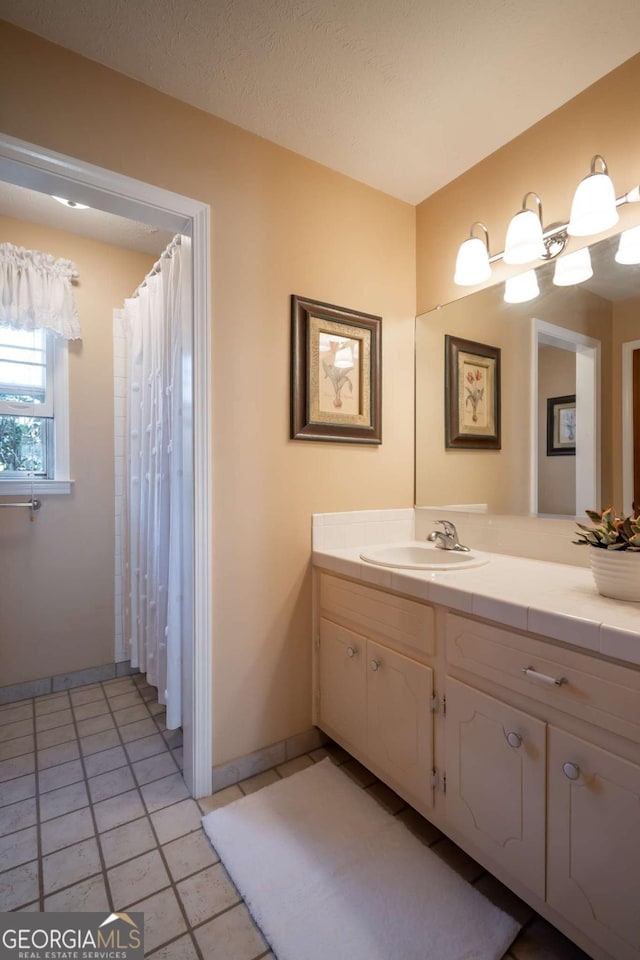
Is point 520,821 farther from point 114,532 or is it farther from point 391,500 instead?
point 114,532

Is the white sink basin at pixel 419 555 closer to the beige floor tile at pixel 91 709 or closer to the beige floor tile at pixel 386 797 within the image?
the beige floor tile at pixel 386 797

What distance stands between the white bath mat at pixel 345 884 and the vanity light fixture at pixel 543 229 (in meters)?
1.92

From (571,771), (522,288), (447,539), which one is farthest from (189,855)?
(522,288)

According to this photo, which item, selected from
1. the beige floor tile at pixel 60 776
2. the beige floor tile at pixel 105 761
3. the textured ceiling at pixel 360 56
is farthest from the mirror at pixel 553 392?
the beige floor tile at pixel 60 776

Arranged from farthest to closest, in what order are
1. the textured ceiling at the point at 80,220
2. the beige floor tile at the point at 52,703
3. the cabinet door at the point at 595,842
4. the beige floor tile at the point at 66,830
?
the beige floor tile at the point at 52,703 → the textured ceiling at the point at 80,220 → the beige floor tile at the point at 66,830 → the cabinet door at the point at 595,842

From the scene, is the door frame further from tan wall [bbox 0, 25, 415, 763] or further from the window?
the window

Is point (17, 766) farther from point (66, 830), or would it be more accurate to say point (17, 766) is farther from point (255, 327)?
point (255, 327)

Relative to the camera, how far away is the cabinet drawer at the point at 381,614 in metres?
1.33

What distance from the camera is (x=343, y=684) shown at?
1666 millimetres

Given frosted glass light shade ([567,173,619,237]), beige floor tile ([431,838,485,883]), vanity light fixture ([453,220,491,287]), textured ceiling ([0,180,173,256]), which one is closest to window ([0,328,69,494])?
textured ceiling ([0,180,173,256])

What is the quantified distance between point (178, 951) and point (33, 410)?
2.27 m

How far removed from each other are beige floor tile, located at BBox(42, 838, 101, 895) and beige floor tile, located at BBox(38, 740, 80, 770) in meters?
0.50

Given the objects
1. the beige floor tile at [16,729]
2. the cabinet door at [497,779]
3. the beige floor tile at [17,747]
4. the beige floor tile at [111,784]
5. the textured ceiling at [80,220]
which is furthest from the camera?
the textured ceiling at [80,220]

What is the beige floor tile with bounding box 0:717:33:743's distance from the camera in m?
1.92
